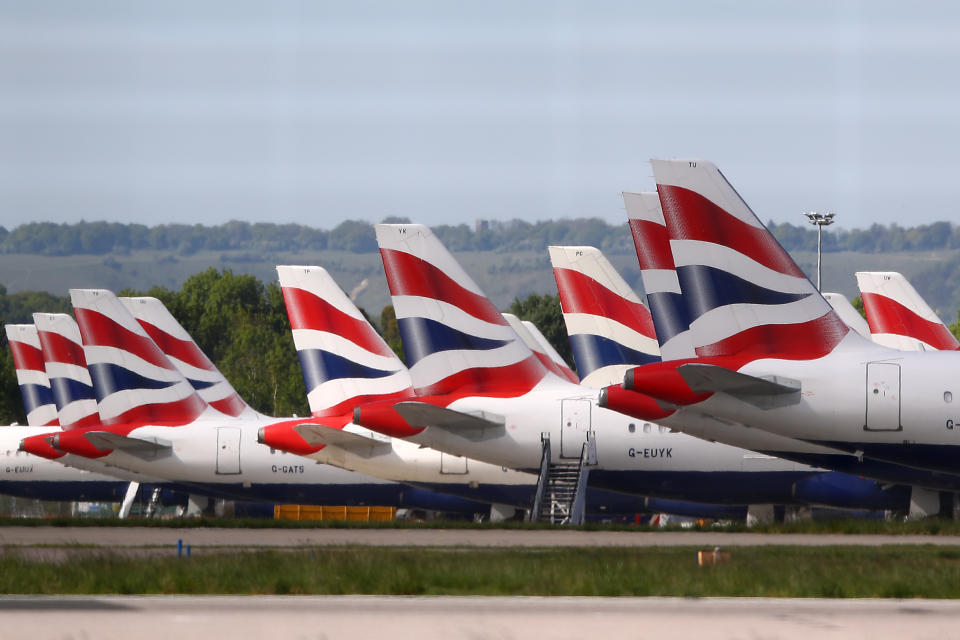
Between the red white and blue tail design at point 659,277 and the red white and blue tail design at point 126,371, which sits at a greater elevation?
the red white and blue tail design at point 659,277

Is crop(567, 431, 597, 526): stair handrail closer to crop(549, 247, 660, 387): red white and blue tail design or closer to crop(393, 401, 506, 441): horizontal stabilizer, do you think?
crop(393, 401, 506, 441): horizontal stabilizer

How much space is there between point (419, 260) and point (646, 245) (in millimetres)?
6711

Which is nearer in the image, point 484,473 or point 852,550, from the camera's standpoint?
point 852,550

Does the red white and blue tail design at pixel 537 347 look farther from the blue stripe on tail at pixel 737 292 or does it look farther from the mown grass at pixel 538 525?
the blue stripe on tail at pixel 737 292

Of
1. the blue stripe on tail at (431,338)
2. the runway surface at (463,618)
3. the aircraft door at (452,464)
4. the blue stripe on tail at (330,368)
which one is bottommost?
the aircraft door at (452,464)

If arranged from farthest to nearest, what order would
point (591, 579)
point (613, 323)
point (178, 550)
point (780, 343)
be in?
1. point (613, 323)
2. point (780, 343)
3. point (178, 550)
4. point (591, 579)

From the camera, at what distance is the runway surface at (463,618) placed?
1653 centimetres

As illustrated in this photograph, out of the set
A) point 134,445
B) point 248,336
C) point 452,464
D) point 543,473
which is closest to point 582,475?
point 543,473

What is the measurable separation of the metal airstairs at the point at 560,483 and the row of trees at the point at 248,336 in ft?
208

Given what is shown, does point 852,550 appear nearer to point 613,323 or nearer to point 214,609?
point 214,609

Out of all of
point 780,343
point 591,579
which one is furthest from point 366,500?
point 591,579

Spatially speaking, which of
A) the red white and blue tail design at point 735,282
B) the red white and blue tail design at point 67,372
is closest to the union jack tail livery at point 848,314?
the red white and blue tail design at point 735,282

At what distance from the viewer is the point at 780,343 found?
31.9 m

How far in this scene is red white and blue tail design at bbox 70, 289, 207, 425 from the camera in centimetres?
5209
